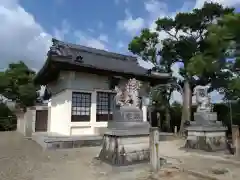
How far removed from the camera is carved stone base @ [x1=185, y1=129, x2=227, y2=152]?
27.9 ft

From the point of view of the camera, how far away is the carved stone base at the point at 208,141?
27.9 feet

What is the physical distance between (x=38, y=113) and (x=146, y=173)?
11562 mm

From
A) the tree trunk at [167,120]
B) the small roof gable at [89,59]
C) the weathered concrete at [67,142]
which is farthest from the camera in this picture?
the tree trunk at [167,120]

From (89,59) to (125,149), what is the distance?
357 inches

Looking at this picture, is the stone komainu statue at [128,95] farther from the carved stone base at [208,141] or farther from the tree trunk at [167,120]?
the tree trunk at [167,120]

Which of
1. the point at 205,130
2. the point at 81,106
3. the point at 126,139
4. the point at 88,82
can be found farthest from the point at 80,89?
the point at 205,130

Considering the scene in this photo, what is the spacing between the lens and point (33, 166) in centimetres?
626

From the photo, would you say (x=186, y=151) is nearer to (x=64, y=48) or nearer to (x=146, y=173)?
(x=146, y=173)

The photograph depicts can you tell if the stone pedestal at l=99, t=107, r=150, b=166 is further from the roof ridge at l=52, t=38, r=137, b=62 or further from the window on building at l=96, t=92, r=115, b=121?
the roof ridge at l=52, t=38, r=137, b=62

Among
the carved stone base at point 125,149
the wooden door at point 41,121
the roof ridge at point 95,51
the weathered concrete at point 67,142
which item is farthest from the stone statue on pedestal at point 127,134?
the wooden door at point 41,121

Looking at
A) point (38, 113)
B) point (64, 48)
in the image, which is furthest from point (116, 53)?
point (38, 113)

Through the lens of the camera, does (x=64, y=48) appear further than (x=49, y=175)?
Yes

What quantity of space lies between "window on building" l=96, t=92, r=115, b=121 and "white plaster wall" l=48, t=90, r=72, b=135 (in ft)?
6.16

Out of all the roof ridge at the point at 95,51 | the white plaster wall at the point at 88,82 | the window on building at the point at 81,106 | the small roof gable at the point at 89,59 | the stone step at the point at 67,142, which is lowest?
the stone step at the point at 67,142
